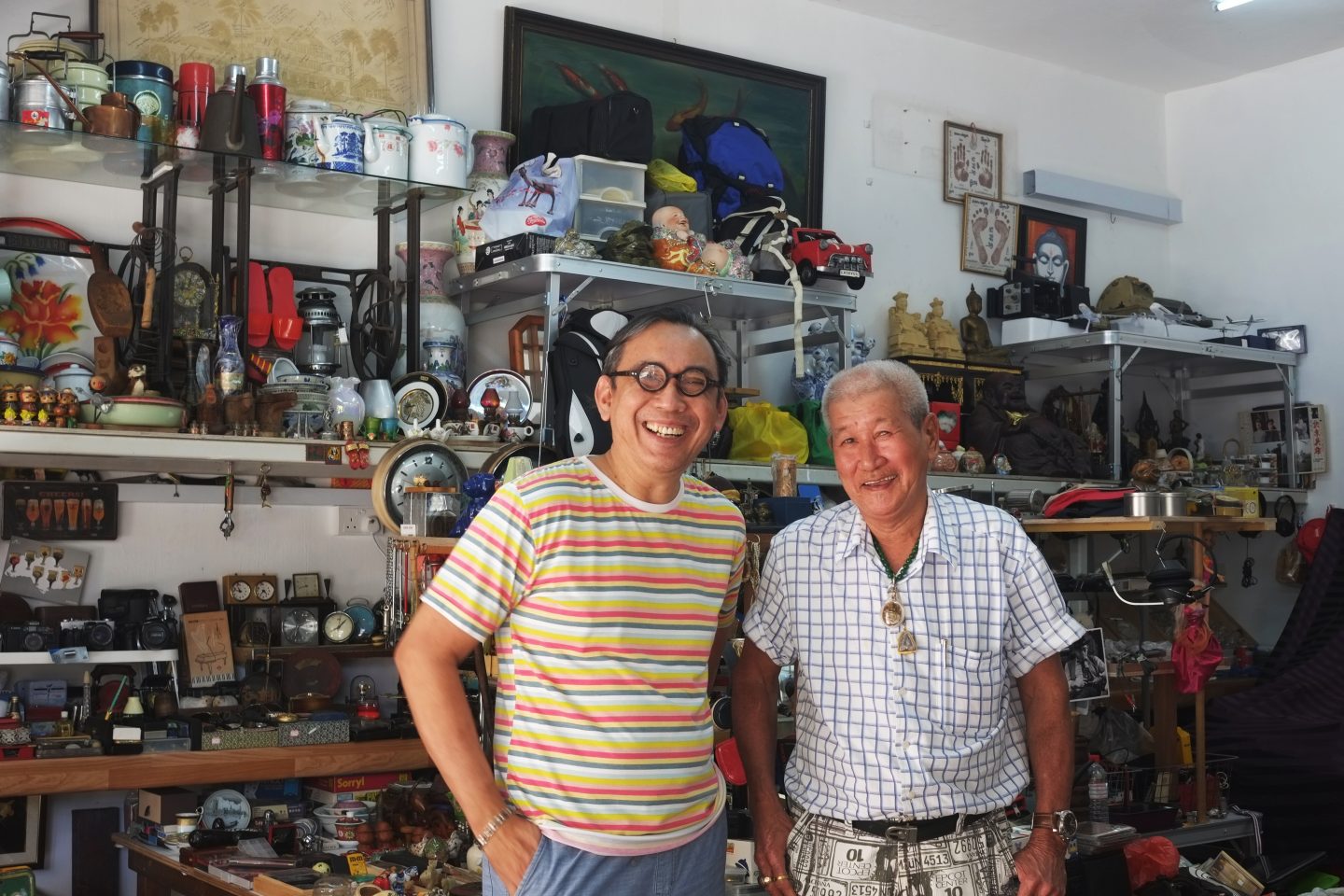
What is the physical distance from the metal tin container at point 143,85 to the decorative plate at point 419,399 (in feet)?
3.54

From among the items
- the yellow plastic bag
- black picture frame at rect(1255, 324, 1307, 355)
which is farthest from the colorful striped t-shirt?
black picture frame at rect(1255, 324, 1307, 355)

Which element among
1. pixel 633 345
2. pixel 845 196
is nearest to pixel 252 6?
pixel 845 196

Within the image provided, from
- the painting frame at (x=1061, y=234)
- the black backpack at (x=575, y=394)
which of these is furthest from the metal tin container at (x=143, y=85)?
the painting frame at (x=1061, y=234)

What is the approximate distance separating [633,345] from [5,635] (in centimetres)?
280

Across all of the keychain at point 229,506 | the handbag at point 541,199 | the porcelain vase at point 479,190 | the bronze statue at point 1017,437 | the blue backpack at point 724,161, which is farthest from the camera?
the bronze statue at point 1017,437

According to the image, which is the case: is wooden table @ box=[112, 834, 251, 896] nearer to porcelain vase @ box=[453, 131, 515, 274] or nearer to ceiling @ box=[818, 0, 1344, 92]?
porcelain vase @ box=[453, 131, 515, 274]

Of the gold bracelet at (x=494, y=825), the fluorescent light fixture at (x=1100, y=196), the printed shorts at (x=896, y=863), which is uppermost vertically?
the fluorescent light fixture at (x=1100, y=196)

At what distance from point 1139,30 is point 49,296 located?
5.06 meters

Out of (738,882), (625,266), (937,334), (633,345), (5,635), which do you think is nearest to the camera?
(633,345)

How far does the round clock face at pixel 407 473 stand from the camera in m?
4.18

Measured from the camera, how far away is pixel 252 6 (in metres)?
4.80

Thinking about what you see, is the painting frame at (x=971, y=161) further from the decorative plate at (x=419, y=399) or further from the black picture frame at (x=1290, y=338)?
the decorative plate at (x=419, y=399)

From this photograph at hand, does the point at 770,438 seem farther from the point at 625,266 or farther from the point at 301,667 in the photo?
the point at 301,667

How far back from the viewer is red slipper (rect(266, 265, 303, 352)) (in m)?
4.60
